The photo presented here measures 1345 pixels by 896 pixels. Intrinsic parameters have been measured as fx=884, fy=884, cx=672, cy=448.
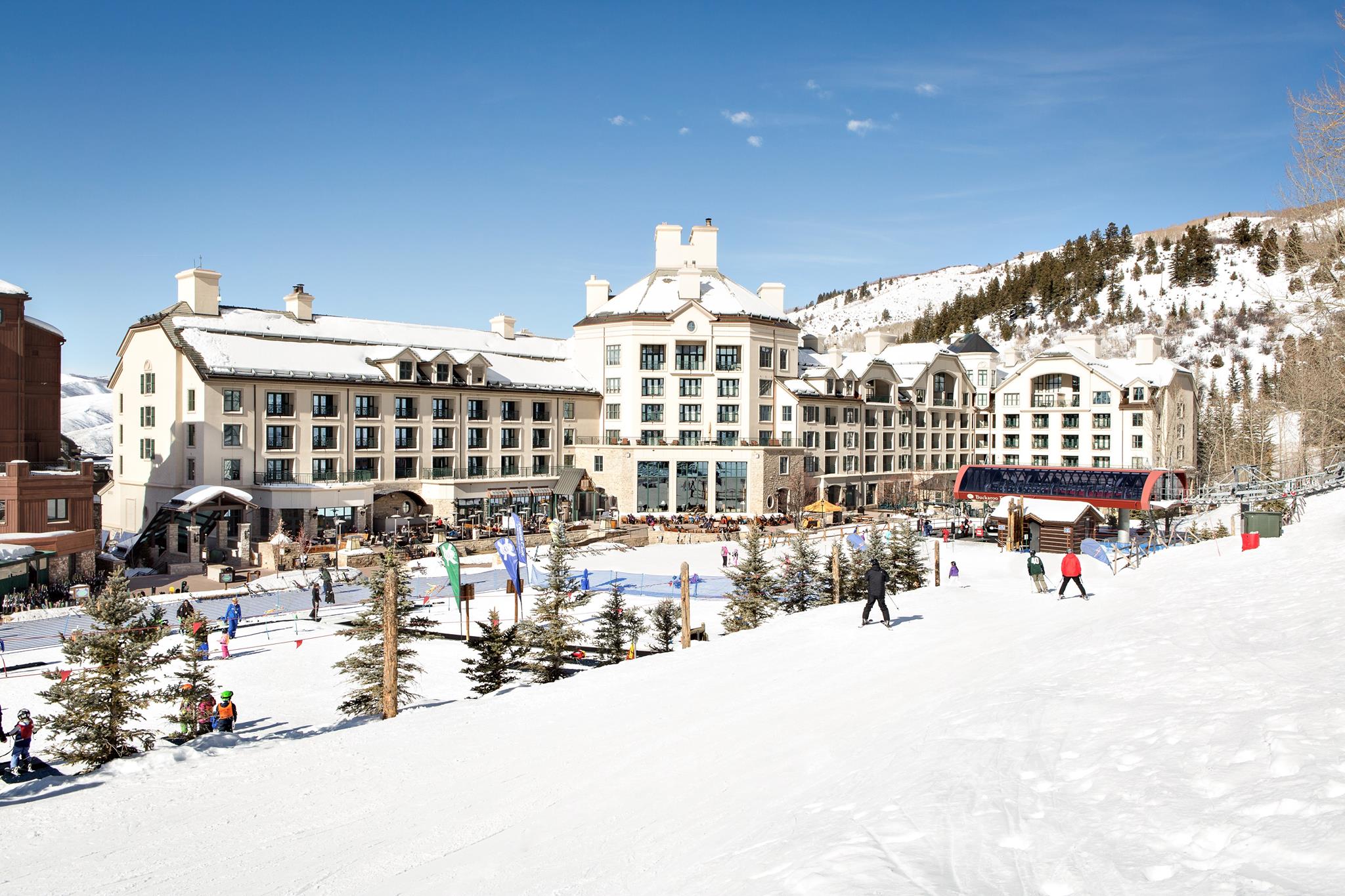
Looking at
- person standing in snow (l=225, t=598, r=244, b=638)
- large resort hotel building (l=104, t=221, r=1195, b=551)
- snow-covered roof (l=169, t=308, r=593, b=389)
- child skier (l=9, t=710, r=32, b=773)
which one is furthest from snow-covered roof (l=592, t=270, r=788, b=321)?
child skier (l=9, t=710, r=32, b=773)

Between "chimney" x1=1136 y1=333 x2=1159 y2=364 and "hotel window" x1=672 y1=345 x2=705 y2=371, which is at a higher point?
"chimney" x1=1136 y1=333 x2=1159 y2=364

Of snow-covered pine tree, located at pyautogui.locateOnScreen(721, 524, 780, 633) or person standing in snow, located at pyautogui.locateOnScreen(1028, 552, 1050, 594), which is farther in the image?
snow-covered pine tree, located at pyautogui.locateOnScreen(721, 524, 780, 633)

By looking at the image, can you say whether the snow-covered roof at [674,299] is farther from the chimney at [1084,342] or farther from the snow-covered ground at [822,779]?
the snow-covered ground at [822,779]

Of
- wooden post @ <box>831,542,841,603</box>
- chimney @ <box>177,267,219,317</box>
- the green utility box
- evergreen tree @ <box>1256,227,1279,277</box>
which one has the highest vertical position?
evergreen tree @ <box>1256,227,1279,277</box>

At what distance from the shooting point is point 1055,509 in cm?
4350

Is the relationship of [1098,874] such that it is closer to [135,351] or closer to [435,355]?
[435,355]

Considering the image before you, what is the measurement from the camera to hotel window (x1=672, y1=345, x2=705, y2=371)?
6412 cm

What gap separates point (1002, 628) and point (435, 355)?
43.7 meters

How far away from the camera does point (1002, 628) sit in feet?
61.5

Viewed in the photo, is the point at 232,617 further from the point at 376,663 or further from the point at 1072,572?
the point at 1072,572

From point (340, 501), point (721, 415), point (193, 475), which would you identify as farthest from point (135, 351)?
point (721, 415)

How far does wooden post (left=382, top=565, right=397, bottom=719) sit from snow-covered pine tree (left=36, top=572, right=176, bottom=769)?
14.2ft

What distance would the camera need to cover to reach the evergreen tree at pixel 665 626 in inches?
1037

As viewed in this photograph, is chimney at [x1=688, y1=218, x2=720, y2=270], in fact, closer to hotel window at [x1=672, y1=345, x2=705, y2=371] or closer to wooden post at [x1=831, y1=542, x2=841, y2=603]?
hotel window at [x1=672, y1=345, x2=705, y2=371]
